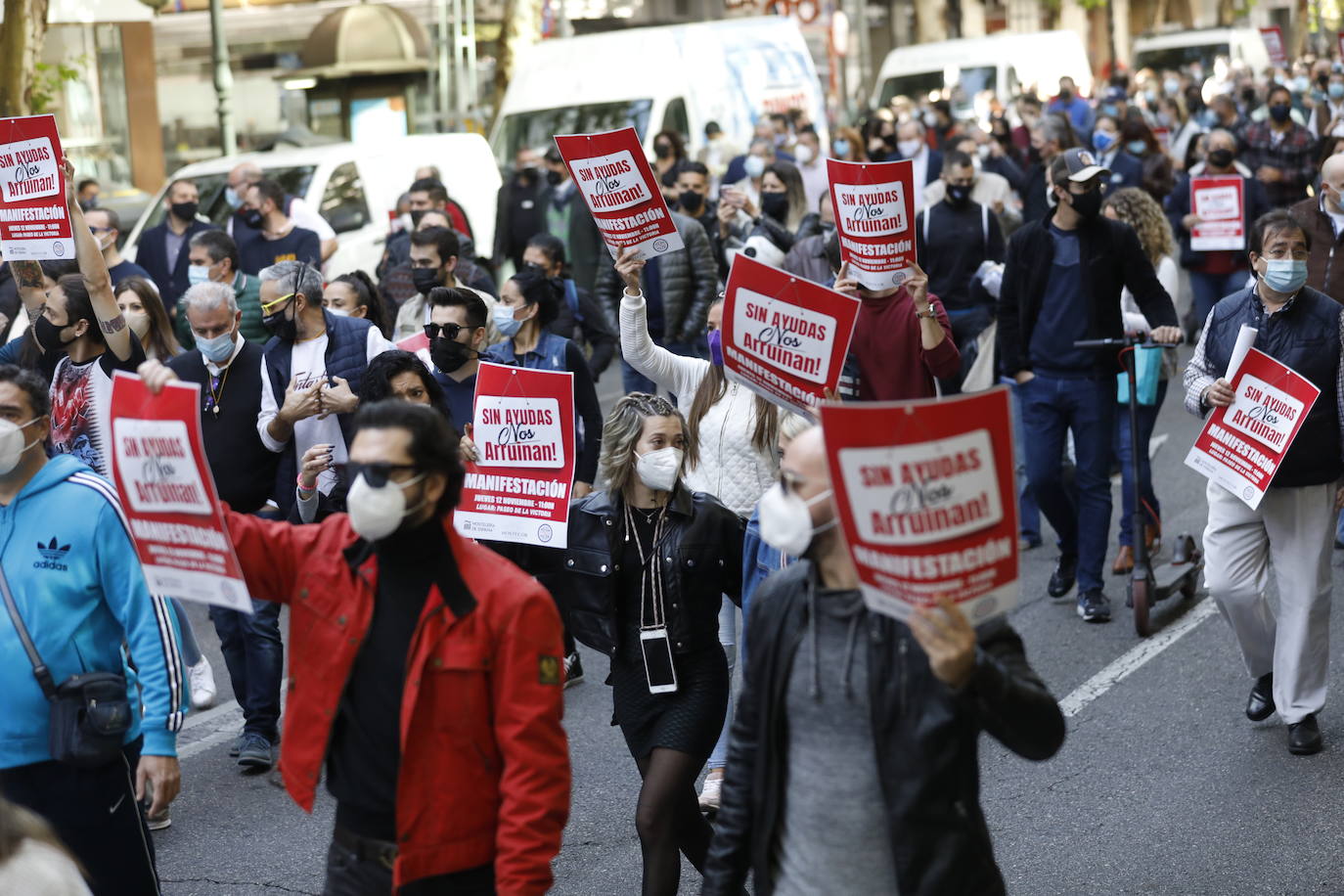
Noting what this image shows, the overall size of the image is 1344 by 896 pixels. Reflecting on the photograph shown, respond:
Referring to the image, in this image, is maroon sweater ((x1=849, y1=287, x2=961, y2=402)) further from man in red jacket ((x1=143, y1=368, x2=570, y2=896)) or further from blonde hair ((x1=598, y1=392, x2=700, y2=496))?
man in red jacket ((x1=143, y1=368, x2=570, y2=896))

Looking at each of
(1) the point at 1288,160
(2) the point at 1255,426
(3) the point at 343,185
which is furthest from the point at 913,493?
(1) the point at 1288,160

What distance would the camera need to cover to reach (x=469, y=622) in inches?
142

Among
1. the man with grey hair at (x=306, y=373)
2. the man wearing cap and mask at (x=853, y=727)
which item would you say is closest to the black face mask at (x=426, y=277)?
the man with grey hair at (x=306, y=373)

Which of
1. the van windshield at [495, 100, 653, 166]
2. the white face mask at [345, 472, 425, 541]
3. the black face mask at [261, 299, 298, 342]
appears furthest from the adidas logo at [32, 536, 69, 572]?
the van windshield at [495, 100, 653, 166]

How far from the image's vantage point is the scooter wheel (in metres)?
8.17

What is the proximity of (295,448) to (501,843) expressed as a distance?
3781 millimetres

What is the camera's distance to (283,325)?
23.7 feet

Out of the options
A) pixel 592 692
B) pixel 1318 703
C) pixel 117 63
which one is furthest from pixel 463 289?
pixel 117 63

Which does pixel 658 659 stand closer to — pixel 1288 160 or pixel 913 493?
pixel 913 493

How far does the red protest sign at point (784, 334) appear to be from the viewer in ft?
18.9

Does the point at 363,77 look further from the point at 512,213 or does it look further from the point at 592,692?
the point at 592,692

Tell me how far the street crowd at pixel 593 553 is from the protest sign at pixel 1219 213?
0.31m

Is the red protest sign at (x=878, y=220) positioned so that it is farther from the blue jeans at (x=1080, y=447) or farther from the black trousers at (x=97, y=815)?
the black trousers at (x=97, y=815)

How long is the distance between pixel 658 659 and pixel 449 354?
2.18 m
